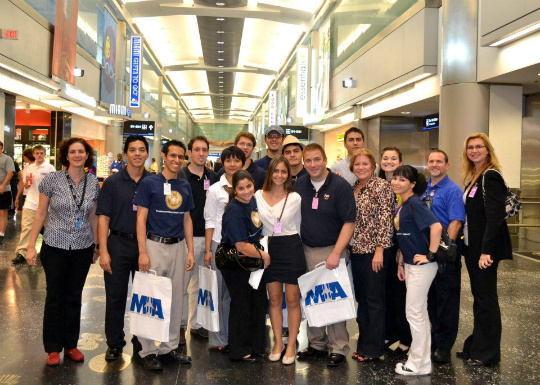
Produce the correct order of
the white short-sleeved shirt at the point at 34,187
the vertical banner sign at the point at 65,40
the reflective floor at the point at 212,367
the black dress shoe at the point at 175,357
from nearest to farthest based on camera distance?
the reflective floor at the point at 212,367
the black dress shoe at the point at 175,357
the white short-sleeved shirt at the point at 34,187
the vertical banner sign at the point at 65,40

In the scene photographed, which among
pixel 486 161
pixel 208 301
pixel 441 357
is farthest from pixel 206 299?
pixel 486 161

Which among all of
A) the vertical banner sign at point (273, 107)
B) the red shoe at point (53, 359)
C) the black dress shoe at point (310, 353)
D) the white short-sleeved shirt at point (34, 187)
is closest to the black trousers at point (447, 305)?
the black dress shoe at point (310, 353)

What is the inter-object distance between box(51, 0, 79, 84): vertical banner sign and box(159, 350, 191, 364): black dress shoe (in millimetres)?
10380

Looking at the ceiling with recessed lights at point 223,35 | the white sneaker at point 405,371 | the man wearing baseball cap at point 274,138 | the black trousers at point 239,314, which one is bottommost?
the white sneaker at point 405,371

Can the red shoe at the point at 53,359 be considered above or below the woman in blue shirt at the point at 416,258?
below

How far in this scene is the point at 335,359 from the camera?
3904 millimetres

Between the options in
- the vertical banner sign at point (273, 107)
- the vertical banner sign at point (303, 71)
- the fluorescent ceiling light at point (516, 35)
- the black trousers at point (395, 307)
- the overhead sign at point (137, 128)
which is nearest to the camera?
the black trousers at point (395, 307)

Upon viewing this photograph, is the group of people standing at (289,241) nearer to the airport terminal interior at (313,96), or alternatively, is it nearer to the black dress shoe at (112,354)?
the black dress shoe at (112,354)

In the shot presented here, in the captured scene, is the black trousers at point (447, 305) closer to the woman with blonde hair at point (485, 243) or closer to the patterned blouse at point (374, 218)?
the woman with blonde hair at point (485, 243)

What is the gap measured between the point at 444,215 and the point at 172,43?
2674 centimetres

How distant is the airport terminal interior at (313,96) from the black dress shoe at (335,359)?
0.07 metres

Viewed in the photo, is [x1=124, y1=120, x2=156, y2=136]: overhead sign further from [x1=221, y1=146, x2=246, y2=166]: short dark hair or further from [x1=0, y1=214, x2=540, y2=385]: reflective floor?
A: [x1=221, y1=146, x2=246, y2=166]: short dark hair

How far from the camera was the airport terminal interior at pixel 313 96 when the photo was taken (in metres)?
3.91

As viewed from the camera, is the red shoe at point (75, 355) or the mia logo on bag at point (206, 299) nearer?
the red shoe at point (75, 355)
